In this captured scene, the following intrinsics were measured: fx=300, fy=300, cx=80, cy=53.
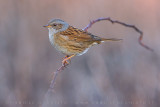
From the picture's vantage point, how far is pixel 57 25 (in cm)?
507

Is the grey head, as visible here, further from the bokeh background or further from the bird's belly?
the bokeh background

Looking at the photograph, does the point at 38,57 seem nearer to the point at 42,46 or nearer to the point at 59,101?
the point at 42,46

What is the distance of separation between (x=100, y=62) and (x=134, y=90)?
93cm

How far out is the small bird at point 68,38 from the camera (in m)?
5.04

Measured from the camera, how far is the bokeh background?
6.45 m

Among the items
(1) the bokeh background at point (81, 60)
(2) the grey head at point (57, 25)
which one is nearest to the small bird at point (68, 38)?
(2) the grey head at point (57, 25)

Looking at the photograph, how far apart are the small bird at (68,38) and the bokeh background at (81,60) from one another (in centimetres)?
137

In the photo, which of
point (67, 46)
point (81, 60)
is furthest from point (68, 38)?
point (81, 60)

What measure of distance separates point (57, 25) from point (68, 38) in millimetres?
292

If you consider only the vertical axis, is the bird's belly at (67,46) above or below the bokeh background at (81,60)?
above

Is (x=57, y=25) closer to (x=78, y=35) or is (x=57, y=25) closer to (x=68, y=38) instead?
(x=68, y=38)

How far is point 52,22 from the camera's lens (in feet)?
16.6

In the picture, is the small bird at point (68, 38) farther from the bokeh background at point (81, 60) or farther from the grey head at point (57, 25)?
the bokeh background at point (81, 60)

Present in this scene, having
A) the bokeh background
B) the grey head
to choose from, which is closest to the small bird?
the grey head
